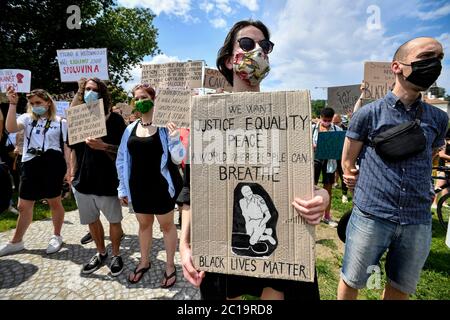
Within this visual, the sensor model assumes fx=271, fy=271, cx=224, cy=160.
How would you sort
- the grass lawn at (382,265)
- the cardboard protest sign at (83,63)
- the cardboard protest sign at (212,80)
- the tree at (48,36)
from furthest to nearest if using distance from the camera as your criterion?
the tree at (48,36) < the cardboard protest sign at (83,63) < the cardboard protest sign at (212,80) < the grass lawn at (382,265)

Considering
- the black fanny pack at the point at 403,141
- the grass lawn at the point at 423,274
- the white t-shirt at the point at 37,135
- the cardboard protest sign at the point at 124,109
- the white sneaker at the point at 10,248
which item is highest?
the cardboard protest sign at the point at 124,109

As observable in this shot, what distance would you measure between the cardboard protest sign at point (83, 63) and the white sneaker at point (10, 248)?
3.50 metres

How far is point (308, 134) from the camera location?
106 cm

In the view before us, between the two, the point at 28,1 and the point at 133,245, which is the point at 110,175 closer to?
the point at 133,245

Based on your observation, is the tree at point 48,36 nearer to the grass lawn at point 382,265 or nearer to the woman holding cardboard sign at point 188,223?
the grass lawn at point 382,265

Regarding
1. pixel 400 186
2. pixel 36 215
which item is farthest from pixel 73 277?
pixel 400 186

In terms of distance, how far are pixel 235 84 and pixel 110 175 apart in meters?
2.38

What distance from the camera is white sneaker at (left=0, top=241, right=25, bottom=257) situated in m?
3.83

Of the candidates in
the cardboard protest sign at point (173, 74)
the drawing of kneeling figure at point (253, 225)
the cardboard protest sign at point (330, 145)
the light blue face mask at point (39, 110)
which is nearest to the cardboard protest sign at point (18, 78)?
the light blue face mask at point (39, 110)

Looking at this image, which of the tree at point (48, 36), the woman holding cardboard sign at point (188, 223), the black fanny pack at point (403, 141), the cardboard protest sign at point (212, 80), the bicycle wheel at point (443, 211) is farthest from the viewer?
the tree at point (48, 36)

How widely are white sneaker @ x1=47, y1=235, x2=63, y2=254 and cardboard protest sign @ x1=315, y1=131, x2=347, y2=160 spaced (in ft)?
13.2

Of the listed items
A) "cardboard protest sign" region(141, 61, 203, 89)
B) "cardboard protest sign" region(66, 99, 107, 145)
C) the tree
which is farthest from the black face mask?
the tree

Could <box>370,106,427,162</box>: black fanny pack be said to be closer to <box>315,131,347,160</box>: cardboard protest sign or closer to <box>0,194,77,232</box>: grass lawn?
<box>315,131,347,160</box>: cardboard protest sign

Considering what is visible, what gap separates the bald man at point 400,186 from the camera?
189cm
